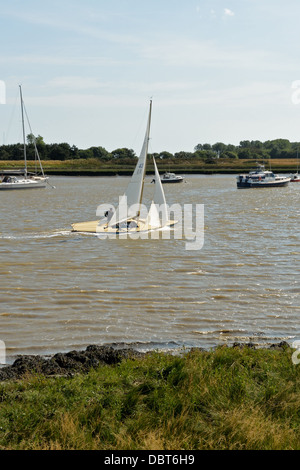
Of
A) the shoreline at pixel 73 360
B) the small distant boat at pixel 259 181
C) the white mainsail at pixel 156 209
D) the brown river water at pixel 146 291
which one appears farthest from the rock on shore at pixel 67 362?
the small distant boat at pixel 259 181

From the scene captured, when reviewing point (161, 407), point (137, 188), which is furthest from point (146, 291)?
point (137, 188)

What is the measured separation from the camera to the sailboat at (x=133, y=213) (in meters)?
→ 29.2

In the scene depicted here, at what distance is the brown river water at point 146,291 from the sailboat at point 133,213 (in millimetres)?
868

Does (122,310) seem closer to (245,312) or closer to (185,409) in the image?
(245,312)

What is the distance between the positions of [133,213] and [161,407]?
74.3 ft

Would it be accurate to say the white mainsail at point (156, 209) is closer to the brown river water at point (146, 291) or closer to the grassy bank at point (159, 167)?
the brown river water at point (146, 291)

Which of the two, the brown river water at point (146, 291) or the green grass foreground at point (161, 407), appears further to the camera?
the brown river water at point (146, 291)

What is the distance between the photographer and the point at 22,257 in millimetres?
23828

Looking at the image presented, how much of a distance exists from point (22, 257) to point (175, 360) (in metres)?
15.4

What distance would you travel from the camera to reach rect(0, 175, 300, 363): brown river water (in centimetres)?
1304

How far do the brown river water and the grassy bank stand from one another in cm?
10710

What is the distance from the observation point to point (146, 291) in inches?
696

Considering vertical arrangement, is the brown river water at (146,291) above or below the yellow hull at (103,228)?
below

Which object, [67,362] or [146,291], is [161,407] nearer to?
[67,362]
